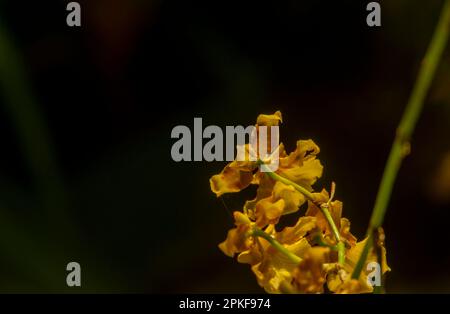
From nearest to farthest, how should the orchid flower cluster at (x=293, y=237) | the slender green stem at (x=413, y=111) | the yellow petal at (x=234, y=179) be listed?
the slender green stem at (x=413, y=111), the orchid flower cluster at (x=293, y=237), the yellow petal at (x=234, y=179)

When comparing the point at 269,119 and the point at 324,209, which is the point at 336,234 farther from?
the point at 269,119

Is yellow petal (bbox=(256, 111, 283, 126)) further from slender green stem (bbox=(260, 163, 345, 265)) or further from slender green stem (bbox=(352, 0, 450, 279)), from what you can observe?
slender green stem (bbox=(352, 0, 450, 279))

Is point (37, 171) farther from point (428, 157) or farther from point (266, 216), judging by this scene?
point (266, 216)

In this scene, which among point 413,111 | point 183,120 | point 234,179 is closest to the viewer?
point 413,111

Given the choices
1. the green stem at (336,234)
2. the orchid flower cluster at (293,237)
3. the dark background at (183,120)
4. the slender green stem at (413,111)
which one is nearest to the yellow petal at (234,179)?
the orchid flower cluster at (293,237)

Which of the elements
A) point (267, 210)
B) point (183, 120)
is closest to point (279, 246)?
point (267, 210)

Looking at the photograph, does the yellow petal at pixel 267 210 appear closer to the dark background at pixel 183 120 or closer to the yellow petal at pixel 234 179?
the yellow petal at pixel 234 179
